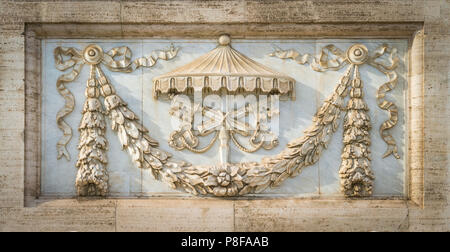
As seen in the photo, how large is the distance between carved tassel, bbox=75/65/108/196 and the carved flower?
1.12 metres

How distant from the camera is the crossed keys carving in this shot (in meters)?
6.62

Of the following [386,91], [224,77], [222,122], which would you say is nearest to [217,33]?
[224,77]

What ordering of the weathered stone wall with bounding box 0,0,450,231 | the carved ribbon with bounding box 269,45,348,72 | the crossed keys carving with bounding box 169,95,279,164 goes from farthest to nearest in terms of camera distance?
the carved ribbon with bounding box 269,45,348,72 < the crossed keys carving with bounding box 169,95,279,164 < the weathered stone wall with bounding box 0,0,450,231

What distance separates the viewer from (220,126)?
21.7ft

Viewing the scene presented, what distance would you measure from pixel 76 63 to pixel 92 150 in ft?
3.16

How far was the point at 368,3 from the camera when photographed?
21.8 feet

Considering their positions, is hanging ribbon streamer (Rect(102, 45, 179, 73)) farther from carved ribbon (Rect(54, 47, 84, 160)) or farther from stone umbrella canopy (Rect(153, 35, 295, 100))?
carved ribbon (Rect(54, 47, 84, 160))

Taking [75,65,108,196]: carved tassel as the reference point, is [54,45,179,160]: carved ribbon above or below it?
above

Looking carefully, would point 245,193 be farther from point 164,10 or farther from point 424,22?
point 424,22

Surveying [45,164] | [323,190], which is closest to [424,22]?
[323,190]

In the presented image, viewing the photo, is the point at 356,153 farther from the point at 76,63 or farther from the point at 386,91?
the point at 76,63

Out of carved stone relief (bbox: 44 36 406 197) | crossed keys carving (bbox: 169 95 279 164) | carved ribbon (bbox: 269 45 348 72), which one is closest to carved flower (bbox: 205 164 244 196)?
carved stone relief (bbox: 44 36 406 197)

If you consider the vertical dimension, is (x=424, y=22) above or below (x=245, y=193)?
above
